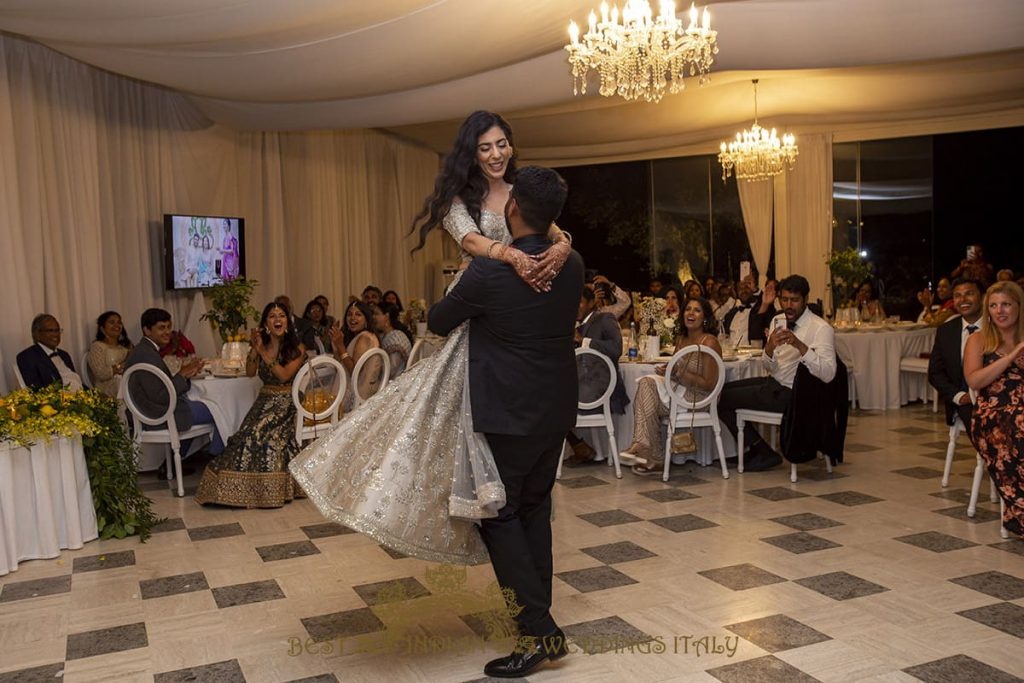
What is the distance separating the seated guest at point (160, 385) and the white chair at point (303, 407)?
879mm

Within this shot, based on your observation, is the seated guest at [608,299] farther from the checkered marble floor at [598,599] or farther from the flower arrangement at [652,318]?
the checkered marble floor at [598,599]

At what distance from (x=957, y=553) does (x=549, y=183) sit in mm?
3077

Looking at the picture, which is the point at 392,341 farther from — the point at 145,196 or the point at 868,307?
the point at 868,307

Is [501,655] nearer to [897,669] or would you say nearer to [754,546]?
[897,669]

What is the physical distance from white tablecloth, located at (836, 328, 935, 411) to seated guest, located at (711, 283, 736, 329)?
186 centimetres

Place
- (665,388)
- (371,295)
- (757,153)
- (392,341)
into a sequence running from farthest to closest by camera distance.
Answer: (757,153)
(371,295)
(392,341)
(665,388)

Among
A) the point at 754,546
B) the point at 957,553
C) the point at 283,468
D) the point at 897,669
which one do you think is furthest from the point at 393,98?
the point at 897,669

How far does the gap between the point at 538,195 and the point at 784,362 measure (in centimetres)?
398

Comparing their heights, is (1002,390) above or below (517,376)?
below

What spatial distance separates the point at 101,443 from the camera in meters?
5.33

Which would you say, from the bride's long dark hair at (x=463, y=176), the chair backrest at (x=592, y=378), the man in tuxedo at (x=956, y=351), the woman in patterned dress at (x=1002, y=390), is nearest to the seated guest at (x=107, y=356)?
the chair backrest at (x=592, y=378)

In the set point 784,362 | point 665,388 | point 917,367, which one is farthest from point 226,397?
point 917,367

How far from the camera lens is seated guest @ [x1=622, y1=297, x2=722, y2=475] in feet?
21.8

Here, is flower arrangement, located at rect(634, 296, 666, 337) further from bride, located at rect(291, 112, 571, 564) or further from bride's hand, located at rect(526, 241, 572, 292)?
bride's hand, located at rect(526, 241, 572, 292)
